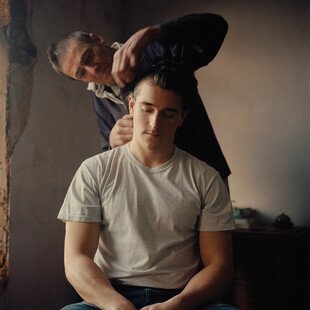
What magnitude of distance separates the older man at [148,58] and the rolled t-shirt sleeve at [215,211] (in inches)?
13.2

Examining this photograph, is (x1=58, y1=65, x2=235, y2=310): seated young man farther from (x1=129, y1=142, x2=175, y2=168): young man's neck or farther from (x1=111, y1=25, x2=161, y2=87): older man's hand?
(x1=111, y1=25, x2=161, y2=87): older man's hand

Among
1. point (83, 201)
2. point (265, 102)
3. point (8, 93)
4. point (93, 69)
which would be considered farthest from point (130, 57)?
point (265, 102)

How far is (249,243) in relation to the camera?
312cm

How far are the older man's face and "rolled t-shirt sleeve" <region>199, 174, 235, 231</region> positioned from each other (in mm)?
650

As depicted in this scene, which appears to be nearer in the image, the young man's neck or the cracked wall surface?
the young man's neck

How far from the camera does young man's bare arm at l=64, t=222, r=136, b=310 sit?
4.87 feet

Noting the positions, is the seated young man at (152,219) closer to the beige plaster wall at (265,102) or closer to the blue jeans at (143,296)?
the blue jeans at (143,296)

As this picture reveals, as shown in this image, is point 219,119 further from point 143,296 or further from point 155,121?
point 143,296

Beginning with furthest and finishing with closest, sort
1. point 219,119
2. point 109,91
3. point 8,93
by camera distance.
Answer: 1. point 219,119
2. point 8,93
3. point 109,91

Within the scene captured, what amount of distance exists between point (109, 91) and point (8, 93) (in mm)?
953

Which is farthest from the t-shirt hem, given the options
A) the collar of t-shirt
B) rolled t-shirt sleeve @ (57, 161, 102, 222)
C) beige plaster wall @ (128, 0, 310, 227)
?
beige plaster wall @ (128, 0, 310, 227)

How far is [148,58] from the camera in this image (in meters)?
1.88

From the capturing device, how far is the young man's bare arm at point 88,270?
1.49 m

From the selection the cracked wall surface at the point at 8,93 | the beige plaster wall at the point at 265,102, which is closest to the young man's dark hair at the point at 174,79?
the cracked wall surface at the point at 8,93
